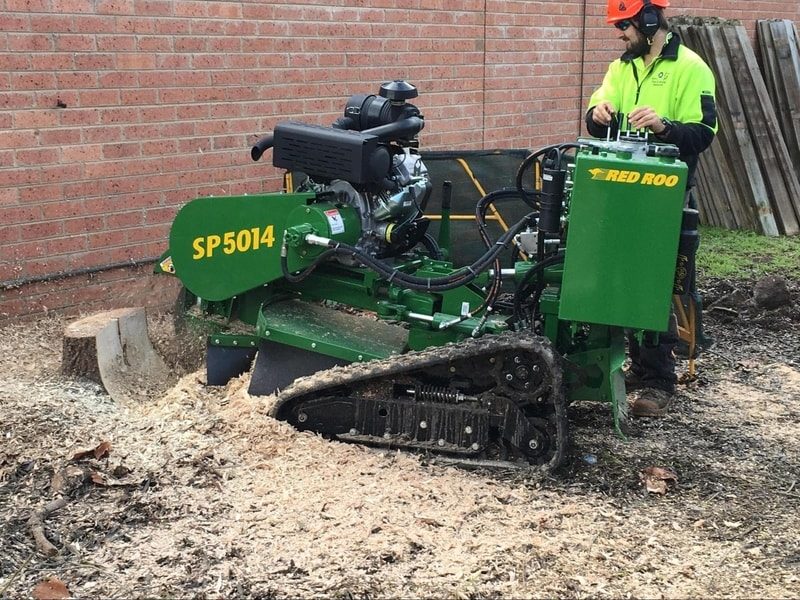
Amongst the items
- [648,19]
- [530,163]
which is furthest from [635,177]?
[648,19]

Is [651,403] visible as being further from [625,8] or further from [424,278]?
[625,8]

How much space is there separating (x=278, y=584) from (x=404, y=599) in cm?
42

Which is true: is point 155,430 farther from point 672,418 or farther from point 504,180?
point 504,180

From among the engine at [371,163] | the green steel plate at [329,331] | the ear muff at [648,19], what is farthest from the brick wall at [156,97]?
the ear muff at [648,19]

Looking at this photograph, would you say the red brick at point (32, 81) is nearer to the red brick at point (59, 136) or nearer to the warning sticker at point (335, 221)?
the red brick at point (59, 136)

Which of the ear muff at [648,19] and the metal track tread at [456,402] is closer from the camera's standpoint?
the metal track tread at [456,402]

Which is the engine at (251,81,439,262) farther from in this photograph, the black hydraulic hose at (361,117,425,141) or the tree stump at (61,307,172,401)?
the tree stump at (61,307,172,401)

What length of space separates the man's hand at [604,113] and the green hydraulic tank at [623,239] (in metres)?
0.89

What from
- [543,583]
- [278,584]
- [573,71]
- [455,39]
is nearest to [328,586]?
[278,584]

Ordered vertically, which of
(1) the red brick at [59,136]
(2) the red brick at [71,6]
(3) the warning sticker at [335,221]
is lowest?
(3) the warning sticker at [335,221]

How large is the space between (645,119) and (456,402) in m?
1.61

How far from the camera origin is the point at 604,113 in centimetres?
481

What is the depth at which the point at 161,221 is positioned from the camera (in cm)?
636

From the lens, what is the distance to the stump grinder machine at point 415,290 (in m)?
3.90
